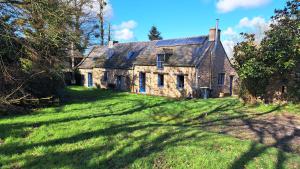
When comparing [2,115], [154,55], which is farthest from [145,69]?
[2,115]

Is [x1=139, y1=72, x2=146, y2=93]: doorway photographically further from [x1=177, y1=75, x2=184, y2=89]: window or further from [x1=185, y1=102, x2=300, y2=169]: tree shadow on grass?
[x1=185, y1=102, x2=300, y2=169]: tree shadow on grass

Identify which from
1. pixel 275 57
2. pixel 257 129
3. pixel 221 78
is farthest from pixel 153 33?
pixel 257 129

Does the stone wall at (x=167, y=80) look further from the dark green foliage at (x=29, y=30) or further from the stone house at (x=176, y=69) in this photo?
the dark green foliage at (x=29, y=30)

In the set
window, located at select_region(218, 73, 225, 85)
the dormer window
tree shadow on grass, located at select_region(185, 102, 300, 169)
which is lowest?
tree shadow on grass, located at select_region(185, 102, 300, 169)

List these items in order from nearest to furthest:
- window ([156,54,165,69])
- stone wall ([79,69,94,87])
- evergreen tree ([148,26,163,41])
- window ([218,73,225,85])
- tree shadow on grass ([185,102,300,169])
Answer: tree shadow on grass ([185,102,300,169]), window ([156,54,165,69]), window ([218,73,225,85]), stone wall ([79,69,94,87]), evergreen tree ([148,26,163,41])

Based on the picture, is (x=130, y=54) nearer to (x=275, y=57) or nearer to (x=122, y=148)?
(x=275, y=57)

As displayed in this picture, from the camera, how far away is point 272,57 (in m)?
16.8

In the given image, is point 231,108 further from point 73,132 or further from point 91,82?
point 91,82

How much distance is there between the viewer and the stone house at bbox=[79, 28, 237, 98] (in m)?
24.1

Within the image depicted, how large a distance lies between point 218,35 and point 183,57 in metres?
3.89

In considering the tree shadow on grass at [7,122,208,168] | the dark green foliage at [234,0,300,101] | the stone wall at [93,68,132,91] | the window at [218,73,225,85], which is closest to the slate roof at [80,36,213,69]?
the stone wall at [93,68,132,91]

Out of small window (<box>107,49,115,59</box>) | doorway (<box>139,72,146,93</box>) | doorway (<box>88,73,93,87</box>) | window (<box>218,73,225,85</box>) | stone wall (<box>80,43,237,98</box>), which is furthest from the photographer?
doorway (<box>88,73,93,87</box>)

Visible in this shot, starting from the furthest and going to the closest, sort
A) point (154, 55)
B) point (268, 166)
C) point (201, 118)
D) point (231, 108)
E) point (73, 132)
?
point (154, 55)
point (231, 108)
point (201, 118)
point (73, 132)
point (268, 166)

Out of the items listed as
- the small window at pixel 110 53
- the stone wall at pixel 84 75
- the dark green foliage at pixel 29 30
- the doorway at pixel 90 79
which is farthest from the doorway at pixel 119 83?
the dark green foliage at pixel 29 30
